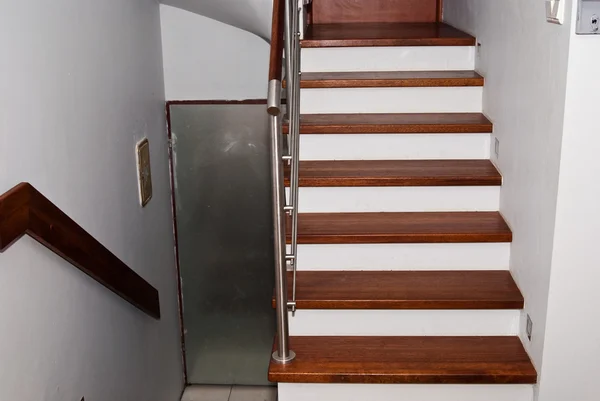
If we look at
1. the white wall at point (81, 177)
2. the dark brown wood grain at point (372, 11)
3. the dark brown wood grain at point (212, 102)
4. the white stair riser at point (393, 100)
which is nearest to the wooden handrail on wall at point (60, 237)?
the white wall at point (81, 177)

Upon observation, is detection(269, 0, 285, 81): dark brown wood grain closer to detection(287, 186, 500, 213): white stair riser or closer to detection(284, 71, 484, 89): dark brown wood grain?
detection(287, 186, 500, 213): white stair riser

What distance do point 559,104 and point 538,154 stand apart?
0.87ft

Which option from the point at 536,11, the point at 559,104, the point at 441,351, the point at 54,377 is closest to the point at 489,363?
the point at 441,351

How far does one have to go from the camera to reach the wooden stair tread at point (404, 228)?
2.62m

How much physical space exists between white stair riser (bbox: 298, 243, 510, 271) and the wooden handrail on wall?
31.7 inches

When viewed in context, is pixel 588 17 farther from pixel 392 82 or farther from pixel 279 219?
pixel 392 82

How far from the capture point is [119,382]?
3250mm

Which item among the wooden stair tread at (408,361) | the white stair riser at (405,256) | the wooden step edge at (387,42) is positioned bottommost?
the wooden stair tread at (408,361)

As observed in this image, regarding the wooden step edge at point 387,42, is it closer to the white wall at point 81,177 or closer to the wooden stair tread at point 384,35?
the wooden stair tread at point 384,35

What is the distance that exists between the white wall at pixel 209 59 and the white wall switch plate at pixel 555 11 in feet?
7.46

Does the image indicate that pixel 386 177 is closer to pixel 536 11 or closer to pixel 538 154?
pixel 538 154

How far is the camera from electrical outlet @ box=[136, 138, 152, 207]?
3.62 meters

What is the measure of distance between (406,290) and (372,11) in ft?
9.53

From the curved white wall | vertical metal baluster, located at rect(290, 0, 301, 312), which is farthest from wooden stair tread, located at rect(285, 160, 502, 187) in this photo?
the curved white wall
